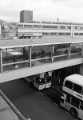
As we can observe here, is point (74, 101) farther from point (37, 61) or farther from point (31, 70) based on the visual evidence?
point (37, 61)

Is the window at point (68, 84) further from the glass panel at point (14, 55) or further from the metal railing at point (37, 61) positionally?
the glass panel at point (14, 55)

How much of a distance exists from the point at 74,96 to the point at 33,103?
10.9ft

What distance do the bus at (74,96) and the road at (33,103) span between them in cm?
47

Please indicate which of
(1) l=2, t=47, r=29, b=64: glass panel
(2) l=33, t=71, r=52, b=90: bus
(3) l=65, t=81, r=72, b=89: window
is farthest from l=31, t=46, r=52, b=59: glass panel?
(2) l=33, t=71, r=52, b=90: bus

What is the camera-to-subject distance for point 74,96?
358 inches

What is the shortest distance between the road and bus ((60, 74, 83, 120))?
470mm

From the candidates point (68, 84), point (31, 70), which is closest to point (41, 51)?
point (31, 70)

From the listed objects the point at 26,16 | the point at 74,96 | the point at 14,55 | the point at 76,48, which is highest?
the point at 26,16

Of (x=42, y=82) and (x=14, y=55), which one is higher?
(x=14, y=55)

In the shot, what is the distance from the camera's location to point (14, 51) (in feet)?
32.6

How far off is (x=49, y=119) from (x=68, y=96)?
1.92 m

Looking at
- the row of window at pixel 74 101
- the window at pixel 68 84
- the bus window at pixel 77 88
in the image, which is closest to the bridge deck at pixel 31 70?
the window at pixel 68 84

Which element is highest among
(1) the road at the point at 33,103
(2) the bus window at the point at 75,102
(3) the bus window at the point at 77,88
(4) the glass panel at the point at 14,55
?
(4) the glass panel at the point at 14,55

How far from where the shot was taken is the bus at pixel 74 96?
877cm
